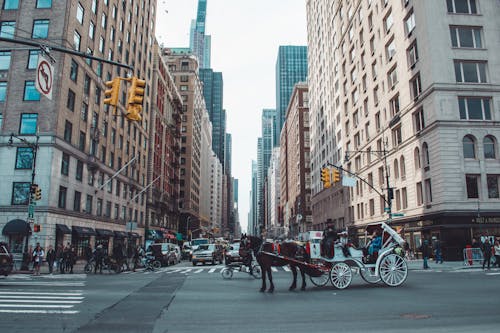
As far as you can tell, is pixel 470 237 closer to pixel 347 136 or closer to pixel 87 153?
pixel 347 136

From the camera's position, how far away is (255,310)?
944 centimetres

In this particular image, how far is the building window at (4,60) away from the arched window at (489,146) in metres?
44.6

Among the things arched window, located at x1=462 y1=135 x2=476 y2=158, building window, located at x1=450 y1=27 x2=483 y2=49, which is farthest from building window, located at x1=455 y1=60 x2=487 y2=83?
arched window, located at x1=462 y1=135 x2=476 y2=158

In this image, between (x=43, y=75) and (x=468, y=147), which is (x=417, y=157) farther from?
(x=43, y=75)

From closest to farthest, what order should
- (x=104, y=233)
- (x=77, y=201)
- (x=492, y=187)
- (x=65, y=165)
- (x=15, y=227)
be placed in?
(x=15, y=227) < (x=492, y=187) < (x=65, y=165) < (x=77, y=201) < (x=104, y=233)

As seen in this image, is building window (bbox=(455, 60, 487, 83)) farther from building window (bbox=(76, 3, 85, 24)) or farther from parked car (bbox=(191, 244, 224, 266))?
building window (bbox=(76, 3, 85, 24))

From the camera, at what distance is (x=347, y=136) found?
205ft

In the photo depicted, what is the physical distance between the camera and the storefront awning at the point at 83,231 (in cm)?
3783

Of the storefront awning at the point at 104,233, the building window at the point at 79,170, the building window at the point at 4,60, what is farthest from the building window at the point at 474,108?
the building window at the point at 4,60

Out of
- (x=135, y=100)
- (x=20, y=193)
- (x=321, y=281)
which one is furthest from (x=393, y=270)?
(x=20, y=193)

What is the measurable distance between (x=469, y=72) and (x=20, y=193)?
4212 centimetres

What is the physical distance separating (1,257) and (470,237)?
33.4 metres

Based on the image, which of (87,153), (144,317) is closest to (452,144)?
(144,317)

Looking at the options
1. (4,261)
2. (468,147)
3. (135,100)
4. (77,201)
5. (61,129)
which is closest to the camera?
(135,100)
